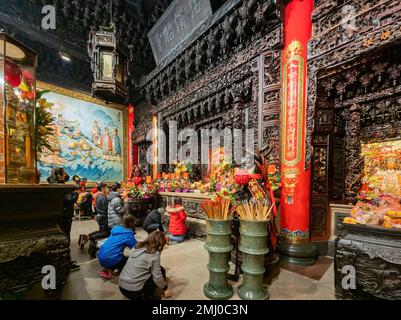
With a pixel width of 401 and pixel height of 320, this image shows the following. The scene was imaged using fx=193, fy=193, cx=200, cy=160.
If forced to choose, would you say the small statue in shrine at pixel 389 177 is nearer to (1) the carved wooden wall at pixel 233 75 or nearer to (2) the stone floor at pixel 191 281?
(2) the stone floor at pixel 191 281

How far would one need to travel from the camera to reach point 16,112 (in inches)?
73.7

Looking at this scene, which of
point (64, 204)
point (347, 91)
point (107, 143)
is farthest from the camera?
point (107, 143)

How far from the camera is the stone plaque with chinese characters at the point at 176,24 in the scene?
510 centimetres

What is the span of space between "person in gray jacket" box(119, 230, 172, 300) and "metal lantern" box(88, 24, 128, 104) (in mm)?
3682

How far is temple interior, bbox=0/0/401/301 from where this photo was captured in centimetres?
184

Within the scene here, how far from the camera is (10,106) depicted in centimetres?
183

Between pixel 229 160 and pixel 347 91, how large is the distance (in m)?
2.53

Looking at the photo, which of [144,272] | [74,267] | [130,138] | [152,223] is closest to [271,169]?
[144,272]

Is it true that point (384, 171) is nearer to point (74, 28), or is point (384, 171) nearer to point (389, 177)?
point (389, 177)

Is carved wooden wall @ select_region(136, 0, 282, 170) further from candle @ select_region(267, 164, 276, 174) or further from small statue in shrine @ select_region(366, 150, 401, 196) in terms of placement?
small statue in shrine @ select_region(366, 150, 401, 196)

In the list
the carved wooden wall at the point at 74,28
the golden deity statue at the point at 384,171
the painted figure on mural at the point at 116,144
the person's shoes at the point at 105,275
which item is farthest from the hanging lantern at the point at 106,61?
the golden deity statue at the point at 384,171

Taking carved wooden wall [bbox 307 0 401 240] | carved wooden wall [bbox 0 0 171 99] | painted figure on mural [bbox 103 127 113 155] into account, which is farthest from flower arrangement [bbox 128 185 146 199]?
carved wooden wall [bbox 307 0 401 240]

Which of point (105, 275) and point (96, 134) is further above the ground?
point (96, 134)
